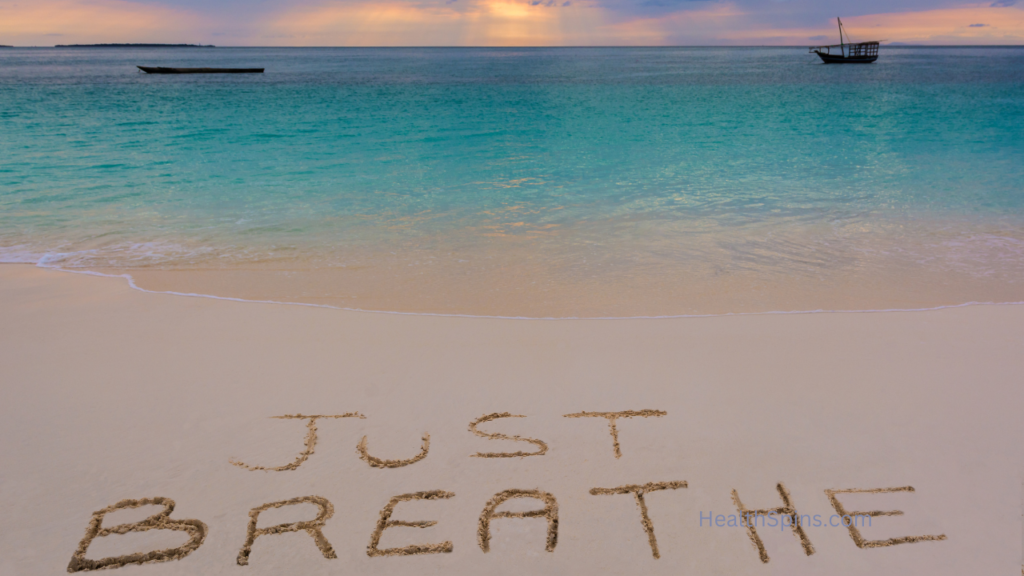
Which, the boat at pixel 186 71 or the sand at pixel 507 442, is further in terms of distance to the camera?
the boat at pixel 186 71

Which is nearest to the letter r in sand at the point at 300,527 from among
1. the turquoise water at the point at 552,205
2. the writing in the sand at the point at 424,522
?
the writing in the sand at the point at 424,522

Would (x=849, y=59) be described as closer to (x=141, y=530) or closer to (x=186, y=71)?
(x=186, y=71)

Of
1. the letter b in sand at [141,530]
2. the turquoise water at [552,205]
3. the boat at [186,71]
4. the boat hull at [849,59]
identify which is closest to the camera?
the letter b in sand at [141,530]

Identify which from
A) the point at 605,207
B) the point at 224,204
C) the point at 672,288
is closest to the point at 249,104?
the point at 224,204

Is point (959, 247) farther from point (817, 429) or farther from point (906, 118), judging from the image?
point (906, 118)

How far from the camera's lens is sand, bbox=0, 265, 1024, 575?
2.01 metres

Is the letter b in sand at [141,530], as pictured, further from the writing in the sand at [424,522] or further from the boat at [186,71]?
the boat at [186,71]

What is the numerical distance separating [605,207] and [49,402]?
577cm

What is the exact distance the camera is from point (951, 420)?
8.64 feet

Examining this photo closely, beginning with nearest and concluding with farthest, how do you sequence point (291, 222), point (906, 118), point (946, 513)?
1. point (946, 513)
2. point (291, 222)
3. point (906, 118)

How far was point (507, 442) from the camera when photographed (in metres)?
2.52

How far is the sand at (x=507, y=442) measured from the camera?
201 cm

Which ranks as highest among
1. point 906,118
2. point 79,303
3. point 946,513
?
point 906,118

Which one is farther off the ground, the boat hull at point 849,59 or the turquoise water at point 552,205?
the boat hull at point 849,59
